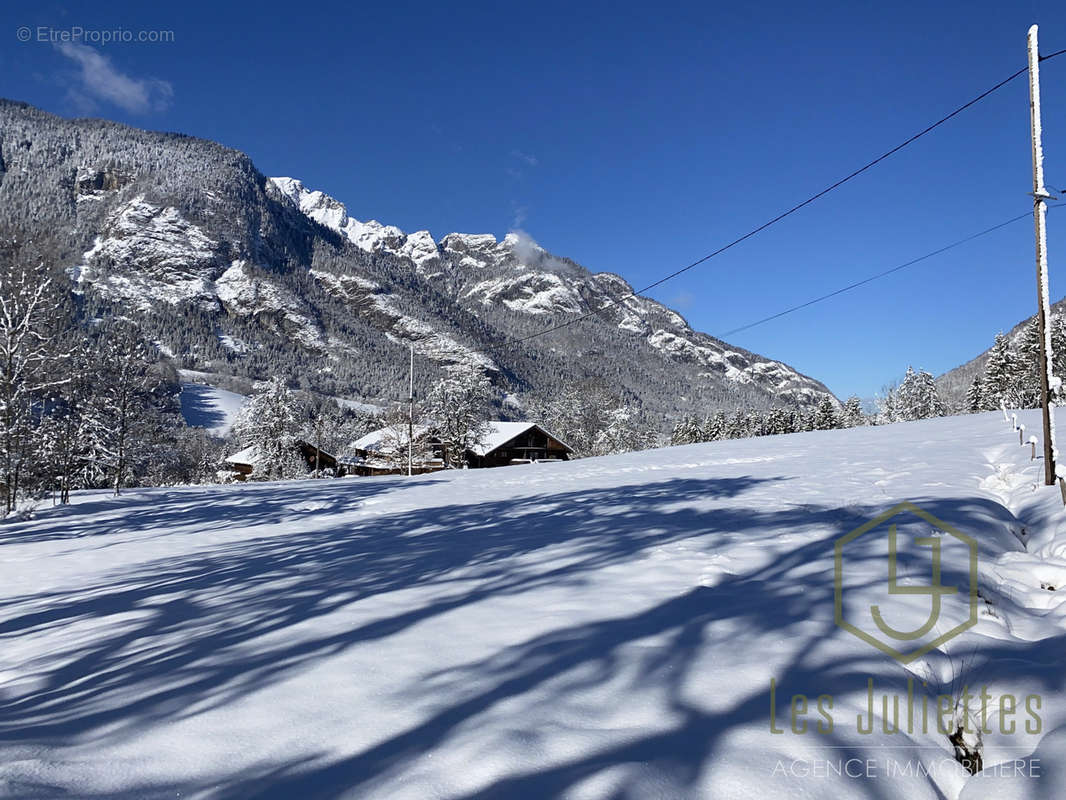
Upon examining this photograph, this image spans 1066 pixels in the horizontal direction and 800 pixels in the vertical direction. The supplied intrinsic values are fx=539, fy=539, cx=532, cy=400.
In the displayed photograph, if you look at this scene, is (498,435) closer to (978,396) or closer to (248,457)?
(248,457)

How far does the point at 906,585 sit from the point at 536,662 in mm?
3223

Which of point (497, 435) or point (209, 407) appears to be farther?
point (209, 407)

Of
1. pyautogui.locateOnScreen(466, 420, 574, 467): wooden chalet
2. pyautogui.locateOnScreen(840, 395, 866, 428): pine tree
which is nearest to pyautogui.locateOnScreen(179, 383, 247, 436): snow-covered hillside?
pyautogui.locateOnScreen(466, 420, 574, 467): wooden chalet

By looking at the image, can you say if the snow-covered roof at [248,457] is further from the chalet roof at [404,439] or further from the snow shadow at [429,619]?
the snow shadow at [429,619]

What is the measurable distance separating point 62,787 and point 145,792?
0.33 metres

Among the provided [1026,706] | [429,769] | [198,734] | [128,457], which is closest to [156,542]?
[198,734]

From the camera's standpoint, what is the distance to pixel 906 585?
14.5ft

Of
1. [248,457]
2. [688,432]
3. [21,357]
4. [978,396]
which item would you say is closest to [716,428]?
[688,432]

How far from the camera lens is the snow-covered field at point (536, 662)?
2236 mm

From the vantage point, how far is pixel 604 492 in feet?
39.4

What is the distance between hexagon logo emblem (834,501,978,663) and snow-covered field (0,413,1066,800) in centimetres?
4

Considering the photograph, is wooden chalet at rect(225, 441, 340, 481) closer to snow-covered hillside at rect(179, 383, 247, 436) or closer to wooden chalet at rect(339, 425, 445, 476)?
wooden chalet at rect(339, 425, 445, 476)

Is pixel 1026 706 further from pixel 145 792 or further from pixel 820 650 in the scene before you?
pixel 145 792

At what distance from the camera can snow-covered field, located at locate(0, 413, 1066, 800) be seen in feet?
7.34
